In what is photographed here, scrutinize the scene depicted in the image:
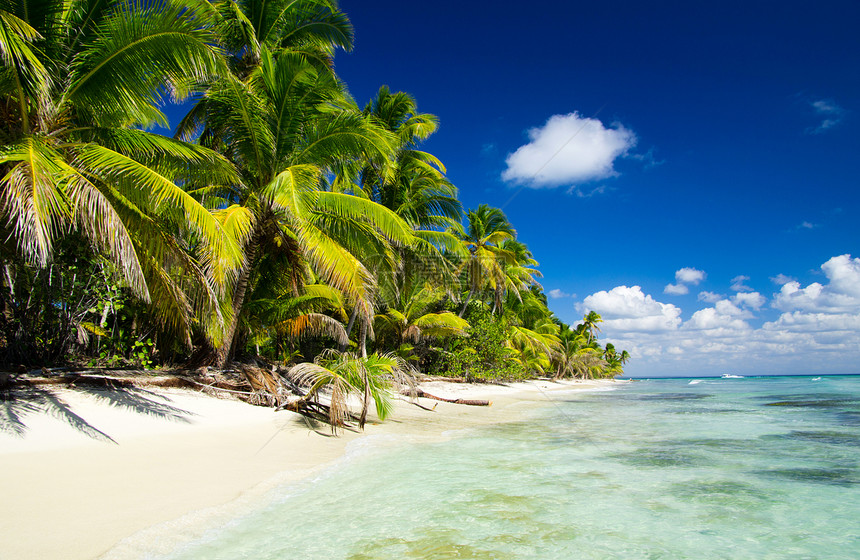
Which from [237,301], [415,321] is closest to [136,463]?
[237,301]

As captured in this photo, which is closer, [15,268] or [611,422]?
[15,268]

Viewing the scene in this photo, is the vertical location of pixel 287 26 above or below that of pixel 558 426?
above

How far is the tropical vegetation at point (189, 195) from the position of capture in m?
5.38

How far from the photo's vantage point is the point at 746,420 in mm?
11156

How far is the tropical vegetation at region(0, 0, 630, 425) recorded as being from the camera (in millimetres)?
5379

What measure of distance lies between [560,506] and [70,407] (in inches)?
228

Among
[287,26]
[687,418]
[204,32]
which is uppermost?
[287,26]

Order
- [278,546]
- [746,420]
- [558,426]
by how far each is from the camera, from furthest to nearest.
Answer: [746,420] → [558,426] → [278,546]

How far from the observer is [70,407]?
5.49 m

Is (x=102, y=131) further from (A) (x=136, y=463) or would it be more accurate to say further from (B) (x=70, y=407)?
(A) (x=136, y=463)

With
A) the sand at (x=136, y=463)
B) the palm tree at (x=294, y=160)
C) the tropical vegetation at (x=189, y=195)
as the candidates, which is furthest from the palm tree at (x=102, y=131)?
the palm tree at (x=294, y=160)

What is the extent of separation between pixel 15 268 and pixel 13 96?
8.49 ft

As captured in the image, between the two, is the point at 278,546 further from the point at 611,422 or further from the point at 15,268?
the point at 611,422

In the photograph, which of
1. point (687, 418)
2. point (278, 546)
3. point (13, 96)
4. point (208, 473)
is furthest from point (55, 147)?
point (687, 418)
